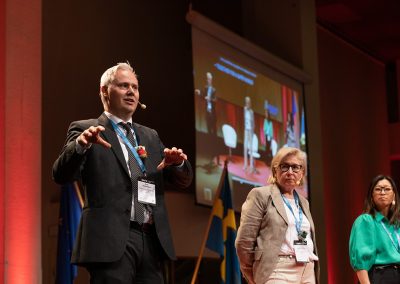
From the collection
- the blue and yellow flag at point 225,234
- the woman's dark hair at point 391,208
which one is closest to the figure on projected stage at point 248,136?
the blue and yellow flag at point 225,234

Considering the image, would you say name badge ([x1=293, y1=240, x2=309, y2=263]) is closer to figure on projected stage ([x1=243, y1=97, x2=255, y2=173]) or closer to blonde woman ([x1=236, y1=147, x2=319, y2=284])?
blonde woman ([x1=236, y1=147, x2=319, y2=284])

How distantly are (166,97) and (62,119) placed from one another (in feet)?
4.87

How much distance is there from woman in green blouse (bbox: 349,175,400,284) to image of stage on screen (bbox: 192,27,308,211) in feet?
8.22

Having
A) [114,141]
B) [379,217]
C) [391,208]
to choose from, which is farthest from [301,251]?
[391,208]

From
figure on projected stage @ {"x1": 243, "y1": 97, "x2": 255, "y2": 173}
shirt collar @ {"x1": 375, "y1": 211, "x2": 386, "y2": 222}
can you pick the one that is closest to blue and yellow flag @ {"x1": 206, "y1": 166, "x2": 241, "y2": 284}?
shirt collar @ {"x1": 375, "y1": 211, "x2": 386, "y2": 222}

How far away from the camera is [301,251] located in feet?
12.3

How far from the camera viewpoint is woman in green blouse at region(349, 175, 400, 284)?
490 cm

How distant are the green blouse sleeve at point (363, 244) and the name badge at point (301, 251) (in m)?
1.32

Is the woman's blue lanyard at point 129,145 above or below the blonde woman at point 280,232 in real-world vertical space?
above

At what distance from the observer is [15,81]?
5477 millimetres

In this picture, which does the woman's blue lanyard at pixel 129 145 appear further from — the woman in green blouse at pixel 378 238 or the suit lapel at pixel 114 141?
the woman in green blouse at pixel 378 238

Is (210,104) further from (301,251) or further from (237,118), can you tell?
(301,251)

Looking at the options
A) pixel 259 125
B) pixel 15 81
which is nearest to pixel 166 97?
pixel 259 125

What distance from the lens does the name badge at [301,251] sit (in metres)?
3.71
